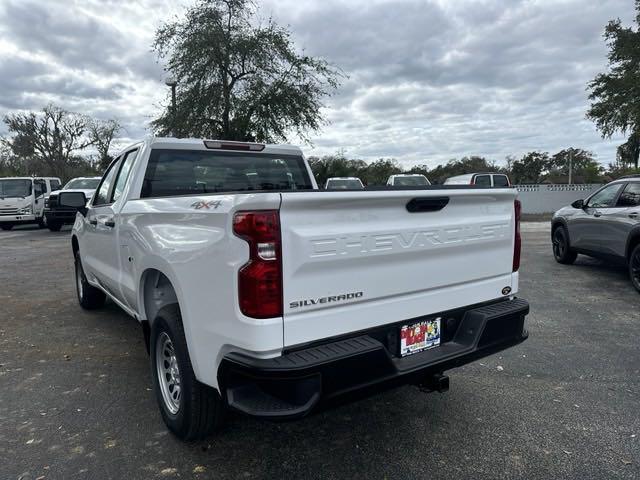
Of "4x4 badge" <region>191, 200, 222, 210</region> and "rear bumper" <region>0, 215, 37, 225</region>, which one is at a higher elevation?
"4x4 badge" <region>191, 200, 222, 210</region>

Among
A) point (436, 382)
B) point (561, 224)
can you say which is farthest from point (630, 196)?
point (436, 382)

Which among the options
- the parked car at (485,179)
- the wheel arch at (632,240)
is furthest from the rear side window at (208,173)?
the parked car at (485,179)

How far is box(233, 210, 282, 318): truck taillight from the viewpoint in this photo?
2250mm

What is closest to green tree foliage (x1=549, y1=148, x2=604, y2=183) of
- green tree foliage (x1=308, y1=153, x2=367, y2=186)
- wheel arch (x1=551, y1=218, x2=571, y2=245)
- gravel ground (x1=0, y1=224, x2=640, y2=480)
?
green tree foliage (x1=308, y1=153, x2=367, y2=186)

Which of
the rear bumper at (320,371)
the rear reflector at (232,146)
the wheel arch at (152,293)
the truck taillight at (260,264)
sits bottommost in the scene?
the rear bumper at (320,371)

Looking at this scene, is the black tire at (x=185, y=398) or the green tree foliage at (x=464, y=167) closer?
the black tire at (x=185, y=398)

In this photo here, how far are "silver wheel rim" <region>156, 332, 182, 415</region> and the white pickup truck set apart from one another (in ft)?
0.03

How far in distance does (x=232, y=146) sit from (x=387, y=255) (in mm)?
2265

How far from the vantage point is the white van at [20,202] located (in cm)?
1894

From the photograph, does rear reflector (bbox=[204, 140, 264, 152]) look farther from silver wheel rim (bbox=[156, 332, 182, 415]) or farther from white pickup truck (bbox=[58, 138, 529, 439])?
silver wheel rim (bbox=[156, 332, 182, 415])

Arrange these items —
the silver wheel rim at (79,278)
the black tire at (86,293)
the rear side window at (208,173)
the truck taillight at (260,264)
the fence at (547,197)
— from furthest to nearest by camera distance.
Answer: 1. the fence at (547,197)
2. the silver wheel rim at (79,278)
3. the black tire at (86,293)
4. the rear side window at (208,173)
5. the truck taillight at (260,264)

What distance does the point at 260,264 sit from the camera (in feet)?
7.43

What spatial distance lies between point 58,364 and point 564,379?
4.36 metres

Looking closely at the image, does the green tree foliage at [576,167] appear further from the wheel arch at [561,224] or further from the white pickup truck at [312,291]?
the white pickup truck at [312,291]
